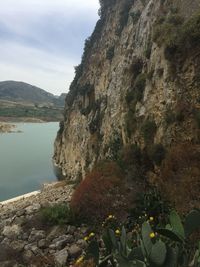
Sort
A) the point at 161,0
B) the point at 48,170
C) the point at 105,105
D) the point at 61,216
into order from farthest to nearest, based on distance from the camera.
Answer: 1. the point at 48,170
2. the point at 105,105
3. the point at 161,0
4. the point at 61,216

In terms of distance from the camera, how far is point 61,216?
14695 millimetres

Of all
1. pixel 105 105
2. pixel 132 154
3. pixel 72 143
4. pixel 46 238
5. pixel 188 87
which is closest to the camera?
pixel 46 238

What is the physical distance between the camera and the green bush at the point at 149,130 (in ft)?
62.0

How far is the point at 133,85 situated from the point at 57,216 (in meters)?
13.8

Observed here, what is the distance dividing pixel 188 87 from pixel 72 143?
105 feet

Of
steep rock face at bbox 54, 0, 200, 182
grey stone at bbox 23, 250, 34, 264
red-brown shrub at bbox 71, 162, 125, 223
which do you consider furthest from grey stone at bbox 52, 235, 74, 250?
steep rock face at bbox 54, 0, 200, 182

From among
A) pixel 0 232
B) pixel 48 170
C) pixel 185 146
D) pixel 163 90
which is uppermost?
pixel 163 90

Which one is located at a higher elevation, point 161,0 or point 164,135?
point 161,0

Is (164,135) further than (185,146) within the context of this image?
Yes

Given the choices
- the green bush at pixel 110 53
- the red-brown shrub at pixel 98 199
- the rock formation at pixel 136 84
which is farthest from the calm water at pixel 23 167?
the red-brown shrub at pixel 98 199

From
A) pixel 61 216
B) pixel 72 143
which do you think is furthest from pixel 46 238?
pixel 72 143

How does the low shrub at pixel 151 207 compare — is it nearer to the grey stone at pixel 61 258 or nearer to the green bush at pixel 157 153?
the green bush at pixel 157 153

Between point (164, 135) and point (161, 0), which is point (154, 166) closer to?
point (164, 135)

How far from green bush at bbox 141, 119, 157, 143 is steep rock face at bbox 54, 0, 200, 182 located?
0.01 meters
